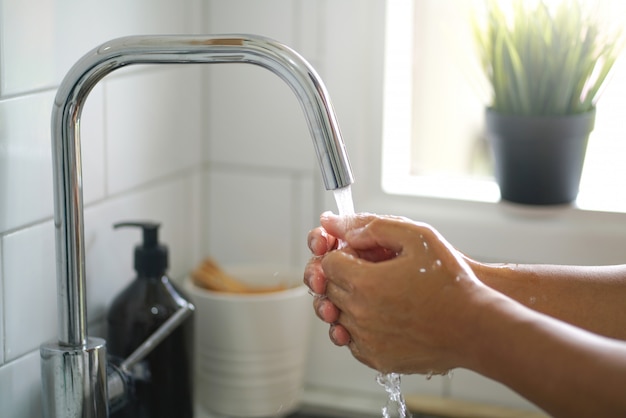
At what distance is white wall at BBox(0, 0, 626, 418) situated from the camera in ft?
3.02

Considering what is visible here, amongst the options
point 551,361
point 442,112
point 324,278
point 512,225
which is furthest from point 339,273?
point 442,112

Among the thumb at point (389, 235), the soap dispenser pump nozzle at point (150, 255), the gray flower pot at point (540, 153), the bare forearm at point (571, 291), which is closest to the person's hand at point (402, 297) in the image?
the thumb at point (389, 235)

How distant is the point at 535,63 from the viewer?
1.11 metres

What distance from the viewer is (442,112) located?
133 cm

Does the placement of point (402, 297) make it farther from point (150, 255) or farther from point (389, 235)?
point (150, 255)

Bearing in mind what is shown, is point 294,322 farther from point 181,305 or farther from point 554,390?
point 554,390

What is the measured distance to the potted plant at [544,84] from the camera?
1.09m

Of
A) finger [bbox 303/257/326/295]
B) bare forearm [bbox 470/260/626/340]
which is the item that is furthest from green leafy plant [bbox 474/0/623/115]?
finger [bbox 303/257/326/295]

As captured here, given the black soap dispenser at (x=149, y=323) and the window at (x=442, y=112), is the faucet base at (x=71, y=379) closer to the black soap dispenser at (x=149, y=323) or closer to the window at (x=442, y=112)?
the black soap dispenser at (x=149, y=323)

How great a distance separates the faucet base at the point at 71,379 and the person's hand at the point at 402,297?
217mm

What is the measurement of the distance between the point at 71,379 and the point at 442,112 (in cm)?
71

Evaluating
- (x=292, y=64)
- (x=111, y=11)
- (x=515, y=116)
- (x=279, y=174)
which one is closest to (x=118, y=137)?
(x=111, y=11)

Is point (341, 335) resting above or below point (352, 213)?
below

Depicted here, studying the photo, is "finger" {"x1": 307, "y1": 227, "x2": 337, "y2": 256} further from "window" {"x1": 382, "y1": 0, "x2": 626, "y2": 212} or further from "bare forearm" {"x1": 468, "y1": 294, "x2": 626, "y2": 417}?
"window" {"x1": 382, "y1": 0, "x2": 626, "y2": 212}
